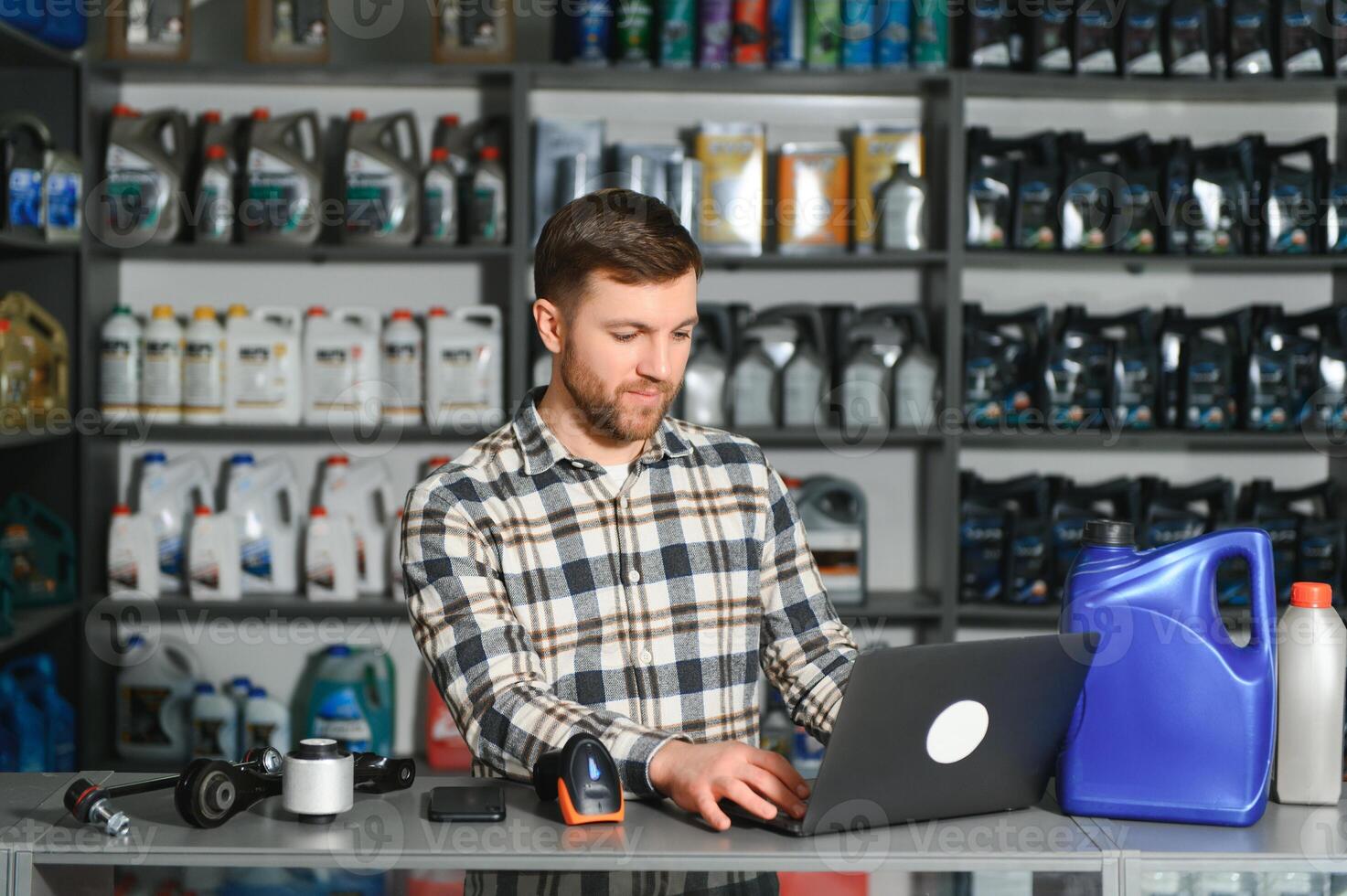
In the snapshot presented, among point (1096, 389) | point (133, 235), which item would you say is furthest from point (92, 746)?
point (1096, 389)

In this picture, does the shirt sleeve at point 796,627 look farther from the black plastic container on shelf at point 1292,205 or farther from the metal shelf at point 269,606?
the black plastic container on shelf at point 1292,205

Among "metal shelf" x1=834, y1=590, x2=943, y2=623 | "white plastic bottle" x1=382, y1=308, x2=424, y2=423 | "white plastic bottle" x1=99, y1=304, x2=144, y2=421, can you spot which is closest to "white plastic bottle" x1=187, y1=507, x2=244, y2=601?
"white plastic bottle" x1=99, y1=304, x2=144, y2=421

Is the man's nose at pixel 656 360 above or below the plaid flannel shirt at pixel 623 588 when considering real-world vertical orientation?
above

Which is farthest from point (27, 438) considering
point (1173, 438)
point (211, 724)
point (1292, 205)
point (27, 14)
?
point (1292, 205)

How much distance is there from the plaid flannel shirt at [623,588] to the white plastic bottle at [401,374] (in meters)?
1.58

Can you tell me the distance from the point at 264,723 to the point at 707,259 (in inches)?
62.4

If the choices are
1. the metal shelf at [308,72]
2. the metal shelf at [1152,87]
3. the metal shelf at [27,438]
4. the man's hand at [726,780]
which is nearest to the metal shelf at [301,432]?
the metal shelf at [27,438]

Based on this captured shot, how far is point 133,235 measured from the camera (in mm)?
3139

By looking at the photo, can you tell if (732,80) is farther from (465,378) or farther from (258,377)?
(258,377)

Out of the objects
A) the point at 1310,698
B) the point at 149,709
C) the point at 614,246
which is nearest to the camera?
the point at 1310,698

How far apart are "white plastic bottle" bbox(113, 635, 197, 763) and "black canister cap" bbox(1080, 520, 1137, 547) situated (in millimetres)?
2581

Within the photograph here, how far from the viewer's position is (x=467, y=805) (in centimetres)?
124

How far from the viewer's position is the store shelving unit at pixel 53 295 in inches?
122

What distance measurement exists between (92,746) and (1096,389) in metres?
2.59
